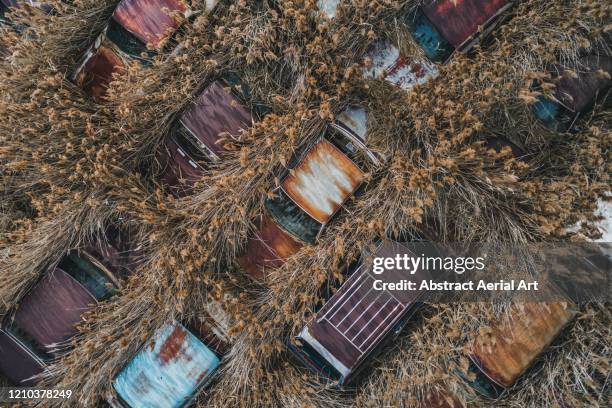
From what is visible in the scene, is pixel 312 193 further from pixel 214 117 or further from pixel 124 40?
pixel 124 40

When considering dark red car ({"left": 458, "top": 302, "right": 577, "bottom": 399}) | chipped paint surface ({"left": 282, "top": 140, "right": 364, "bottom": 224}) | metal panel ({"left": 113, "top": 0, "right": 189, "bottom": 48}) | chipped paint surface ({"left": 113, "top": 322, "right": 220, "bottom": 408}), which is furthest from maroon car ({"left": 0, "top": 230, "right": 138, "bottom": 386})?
Result: dark red car ({"left": 458, "top": 302, "right": 577, "bottom": 399})

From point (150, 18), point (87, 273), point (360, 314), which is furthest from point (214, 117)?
point (360, 314)

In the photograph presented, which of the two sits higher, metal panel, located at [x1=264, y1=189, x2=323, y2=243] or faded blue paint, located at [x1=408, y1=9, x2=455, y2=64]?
faded blue paint, located at [x1=408, y1=9, x2=455, y2=64]

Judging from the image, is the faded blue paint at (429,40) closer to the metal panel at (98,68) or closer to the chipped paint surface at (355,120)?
the chipped paint surface at (355,120)

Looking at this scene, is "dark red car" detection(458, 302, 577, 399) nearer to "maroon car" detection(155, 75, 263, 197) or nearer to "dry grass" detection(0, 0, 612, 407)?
"dry grass" detection(0, 0, 612, 407)

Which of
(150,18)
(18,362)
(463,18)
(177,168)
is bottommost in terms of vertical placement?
(463,18)

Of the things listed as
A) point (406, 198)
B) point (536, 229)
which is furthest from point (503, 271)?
point (406, 198)
